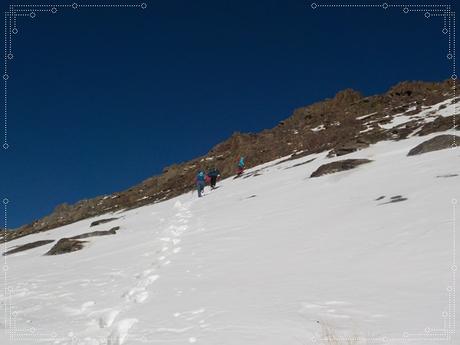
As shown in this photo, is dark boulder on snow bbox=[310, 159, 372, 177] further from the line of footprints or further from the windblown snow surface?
the line of footprints

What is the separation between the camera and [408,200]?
498 inches

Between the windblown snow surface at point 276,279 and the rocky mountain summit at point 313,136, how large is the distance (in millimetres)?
15515

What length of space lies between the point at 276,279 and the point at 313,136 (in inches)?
1691

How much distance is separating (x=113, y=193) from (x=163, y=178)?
7842 mm

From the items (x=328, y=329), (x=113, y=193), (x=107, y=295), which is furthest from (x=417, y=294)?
(x=113, y=193)

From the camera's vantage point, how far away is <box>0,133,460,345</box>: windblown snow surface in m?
5.86

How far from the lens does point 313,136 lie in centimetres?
5009

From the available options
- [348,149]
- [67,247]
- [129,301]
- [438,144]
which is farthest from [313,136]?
[129,301]

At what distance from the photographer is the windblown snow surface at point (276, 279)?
5855mm

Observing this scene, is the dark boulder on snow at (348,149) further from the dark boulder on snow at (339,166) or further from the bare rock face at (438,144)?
the bare rock face at (438,144)

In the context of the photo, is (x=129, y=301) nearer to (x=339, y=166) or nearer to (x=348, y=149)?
(x=339, y=166)

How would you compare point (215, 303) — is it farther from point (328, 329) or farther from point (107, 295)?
point (107, 295)

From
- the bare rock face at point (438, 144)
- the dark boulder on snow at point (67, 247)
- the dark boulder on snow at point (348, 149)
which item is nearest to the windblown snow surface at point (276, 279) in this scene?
the dark boulder on snow at point (67, 247)

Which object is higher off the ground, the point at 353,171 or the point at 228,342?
the point at 353,171
